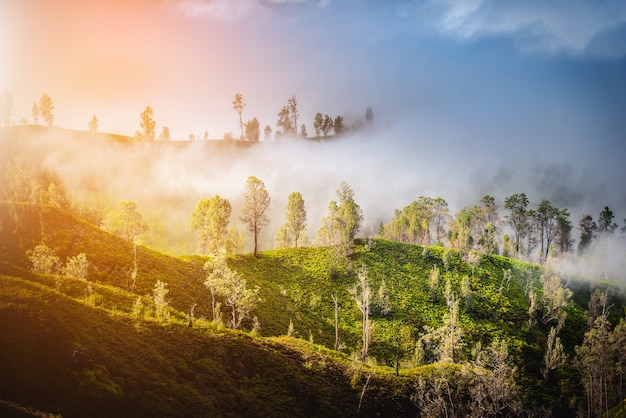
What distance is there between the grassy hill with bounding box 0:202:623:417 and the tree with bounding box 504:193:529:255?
47601 mm

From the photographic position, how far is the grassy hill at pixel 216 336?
82.6 feet

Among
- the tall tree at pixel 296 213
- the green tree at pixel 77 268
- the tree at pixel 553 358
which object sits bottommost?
the tree at pixel 553 358

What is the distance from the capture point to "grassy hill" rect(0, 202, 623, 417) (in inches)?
992

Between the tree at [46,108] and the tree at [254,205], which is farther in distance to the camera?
the tree at [46,108]

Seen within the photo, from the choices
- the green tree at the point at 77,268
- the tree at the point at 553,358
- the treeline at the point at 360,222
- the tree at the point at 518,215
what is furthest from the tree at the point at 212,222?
the tree at the point at 518,215

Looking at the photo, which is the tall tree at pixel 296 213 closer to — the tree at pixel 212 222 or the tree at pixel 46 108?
the tree at pixel 212 222

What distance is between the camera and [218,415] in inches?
1161

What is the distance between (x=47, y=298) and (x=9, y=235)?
34.9 meters

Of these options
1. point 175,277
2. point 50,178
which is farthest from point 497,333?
point 50,178

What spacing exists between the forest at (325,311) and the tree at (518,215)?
545mm

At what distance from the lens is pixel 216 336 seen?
1496 inches

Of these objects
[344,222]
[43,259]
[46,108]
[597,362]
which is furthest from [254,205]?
[46,108]

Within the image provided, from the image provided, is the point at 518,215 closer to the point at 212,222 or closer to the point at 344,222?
the point at 344,222

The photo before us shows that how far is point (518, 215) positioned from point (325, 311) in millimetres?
102872
